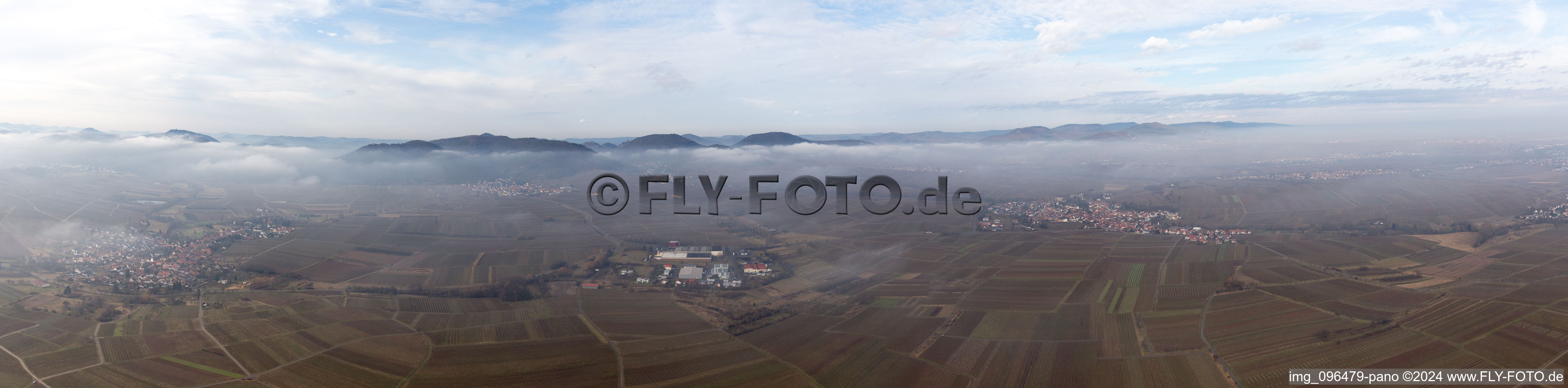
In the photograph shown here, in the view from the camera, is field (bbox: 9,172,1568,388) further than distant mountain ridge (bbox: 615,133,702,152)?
No

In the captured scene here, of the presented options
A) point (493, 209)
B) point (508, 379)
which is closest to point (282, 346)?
point (508, 379)

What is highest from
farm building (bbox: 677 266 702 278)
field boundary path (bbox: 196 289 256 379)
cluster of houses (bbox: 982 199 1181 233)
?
cluster of houses (bbox: 982 199 1181 233)

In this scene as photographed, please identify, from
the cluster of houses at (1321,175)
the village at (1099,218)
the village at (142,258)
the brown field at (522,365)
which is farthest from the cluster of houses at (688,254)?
the cluster of houses at (1321,175)

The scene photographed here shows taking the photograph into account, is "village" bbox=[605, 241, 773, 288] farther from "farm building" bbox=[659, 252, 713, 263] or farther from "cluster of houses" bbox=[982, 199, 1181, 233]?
"cluster of houses" bbox=[982, 199, 1181, 233]

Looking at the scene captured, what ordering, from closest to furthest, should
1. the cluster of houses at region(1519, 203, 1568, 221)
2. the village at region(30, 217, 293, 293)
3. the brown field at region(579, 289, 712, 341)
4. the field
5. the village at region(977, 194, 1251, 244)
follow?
the field < the brown field at region(579, 289, 712, 341) < the village at region(30, 217, 293, 293) < the cluster of houses at region(1519, 203, 1568, 221) < the village at region(977, 194, 1251, 244)

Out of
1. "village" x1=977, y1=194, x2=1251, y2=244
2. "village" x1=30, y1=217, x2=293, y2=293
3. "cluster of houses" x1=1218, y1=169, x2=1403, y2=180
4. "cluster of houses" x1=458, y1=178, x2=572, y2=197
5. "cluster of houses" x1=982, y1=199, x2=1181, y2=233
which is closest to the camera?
"village" x1=30, y1=217, x2=293, y2=293
